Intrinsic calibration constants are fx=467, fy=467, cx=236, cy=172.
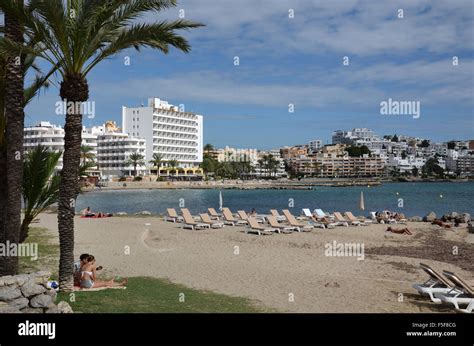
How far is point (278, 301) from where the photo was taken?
912cm

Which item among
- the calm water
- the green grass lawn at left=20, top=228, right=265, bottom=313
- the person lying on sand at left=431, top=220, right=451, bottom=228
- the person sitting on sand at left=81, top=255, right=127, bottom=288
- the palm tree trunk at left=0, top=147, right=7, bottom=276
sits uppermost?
the palm tree trunk at left=0, top=147, right=7, bottom=276

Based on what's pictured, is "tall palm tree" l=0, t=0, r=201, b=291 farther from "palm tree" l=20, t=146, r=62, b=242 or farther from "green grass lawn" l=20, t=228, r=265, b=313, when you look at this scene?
"palm tree" l=20, t=146, r=62, b=242

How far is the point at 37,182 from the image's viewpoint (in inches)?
437

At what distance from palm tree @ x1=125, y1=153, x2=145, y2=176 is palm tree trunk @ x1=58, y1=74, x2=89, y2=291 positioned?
11427cm

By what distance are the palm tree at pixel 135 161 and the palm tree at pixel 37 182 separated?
111576 mm

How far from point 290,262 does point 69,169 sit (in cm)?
767

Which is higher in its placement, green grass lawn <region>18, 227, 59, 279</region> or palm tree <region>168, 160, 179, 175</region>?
palm tree <region>168, 160, 179, 175</region>

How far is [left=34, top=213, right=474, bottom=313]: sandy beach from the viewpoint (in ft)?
31.5

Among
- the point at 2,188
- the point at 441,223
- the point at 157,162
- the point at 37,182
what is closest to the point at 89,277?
Result: the point at 2,188

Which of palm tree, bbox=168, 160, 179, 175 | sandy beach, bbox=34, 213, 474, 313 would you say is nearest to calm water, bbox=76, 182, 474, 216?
sandy beach, bbox=34, 213, 474, 313

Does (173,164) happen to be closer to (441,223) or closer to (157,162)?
(157,162)
